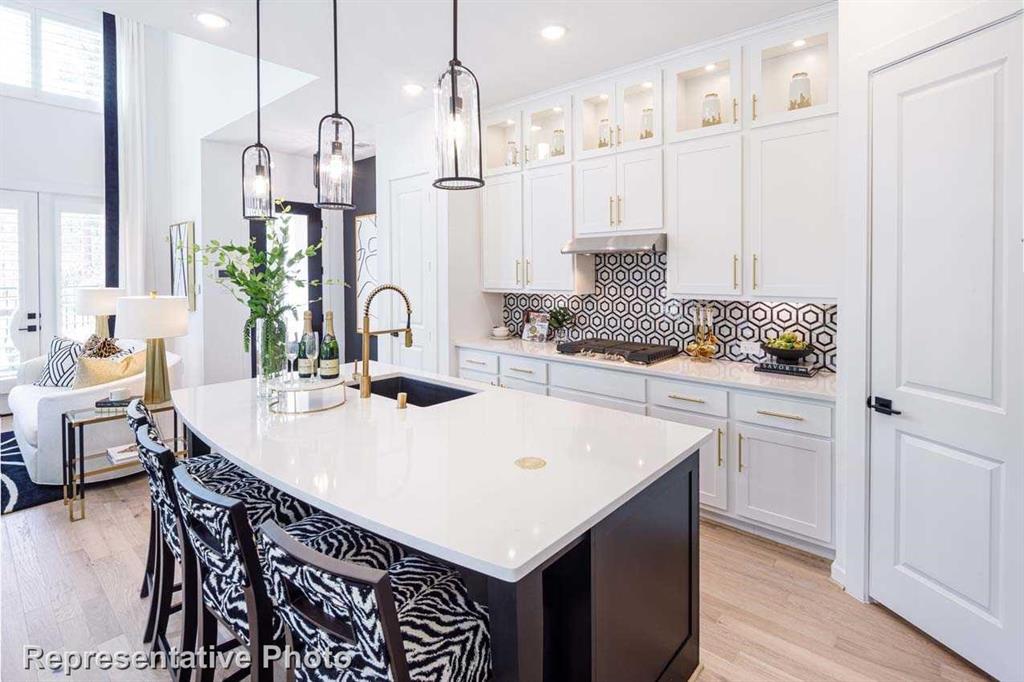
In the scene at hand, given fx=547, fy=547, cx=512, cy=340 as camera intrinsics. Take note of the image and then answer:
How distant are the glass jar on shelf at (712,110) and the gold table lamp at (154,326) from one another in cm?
346

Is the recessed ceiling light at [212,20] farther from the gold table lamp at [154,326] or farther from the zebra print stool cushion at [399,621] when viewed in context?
the zebra print stool cushion at [399,621]

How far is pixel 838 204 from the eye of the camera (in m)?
2.72

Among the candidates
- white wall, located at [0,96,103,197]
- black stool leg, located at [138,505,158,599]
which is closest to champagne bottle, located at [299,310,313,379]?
black stool leg, located at [138,505,158,599]

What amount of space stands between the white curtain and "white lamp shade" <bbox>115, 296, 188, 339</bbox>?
3.40m

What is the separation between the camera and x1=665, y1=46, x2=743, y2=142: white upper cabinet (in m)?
3.12

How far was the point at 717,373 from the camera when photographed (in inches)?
122

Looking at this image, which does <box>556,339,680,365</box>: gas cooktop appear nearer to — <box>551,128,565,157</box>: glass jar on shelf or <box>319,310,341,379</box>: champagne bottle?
<box>551,128,565,157</box>: glass jar on shelf

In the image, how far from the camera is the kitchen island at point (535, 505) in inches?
46.3

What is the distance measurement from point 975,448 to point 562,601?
1.64m

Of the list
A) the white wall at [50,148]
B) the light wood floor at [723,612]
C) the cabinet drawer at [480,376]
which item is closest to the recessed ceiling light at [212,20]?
the cabinet drawer at [480,376]

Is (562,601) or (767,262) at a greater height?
(767,262)

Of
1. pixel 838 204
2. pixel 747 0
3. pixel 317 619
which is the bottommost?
pixel 317 619

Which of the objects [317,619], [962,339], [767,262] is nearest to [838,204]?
[767,262]

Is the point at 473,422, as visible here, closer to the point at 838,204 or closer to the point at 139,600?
the point at 139,600
